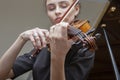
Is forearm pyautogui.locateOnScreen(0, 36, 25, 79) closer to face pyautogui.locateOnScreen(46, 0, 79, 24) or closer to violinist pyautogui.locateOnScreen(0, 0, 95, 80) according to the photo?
violinist pyautogui.locateOnScreen(0, 0, 95, 80)

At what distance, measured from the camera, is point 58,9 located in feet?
4.20

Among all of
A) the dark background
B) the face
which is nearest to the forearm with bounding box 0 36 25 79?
the face

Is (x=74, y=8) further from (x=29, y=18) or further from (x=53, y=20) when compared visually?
(x=29, y=18)

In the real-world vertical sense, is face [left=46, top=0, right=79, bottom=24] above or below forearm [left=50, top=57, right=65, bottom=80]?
above

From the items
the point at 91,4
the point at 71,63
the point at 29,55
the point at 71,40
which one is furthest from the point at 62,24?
the point at 91,4

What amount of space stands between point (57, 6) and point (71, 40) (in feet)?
0.91

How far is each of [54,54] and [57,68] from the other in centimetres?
5

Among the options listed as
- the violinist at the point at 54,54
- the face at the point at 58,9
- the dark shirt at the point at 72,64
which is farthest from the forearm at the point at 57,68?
the face at the point at 58,9

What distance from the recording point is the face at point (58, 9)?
125 centimetres

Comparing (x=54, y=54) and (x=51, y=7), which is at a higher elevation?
(x=51, y=7)

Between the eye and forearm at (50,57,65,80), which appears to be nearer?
forearm at (50,57,65,80)

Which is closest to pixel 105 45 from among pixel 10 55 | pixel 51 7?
pixel 51 7

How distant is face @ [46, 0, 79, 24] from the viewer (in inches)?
49.3

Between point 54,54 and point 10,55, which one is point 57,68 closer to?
point 54,54
